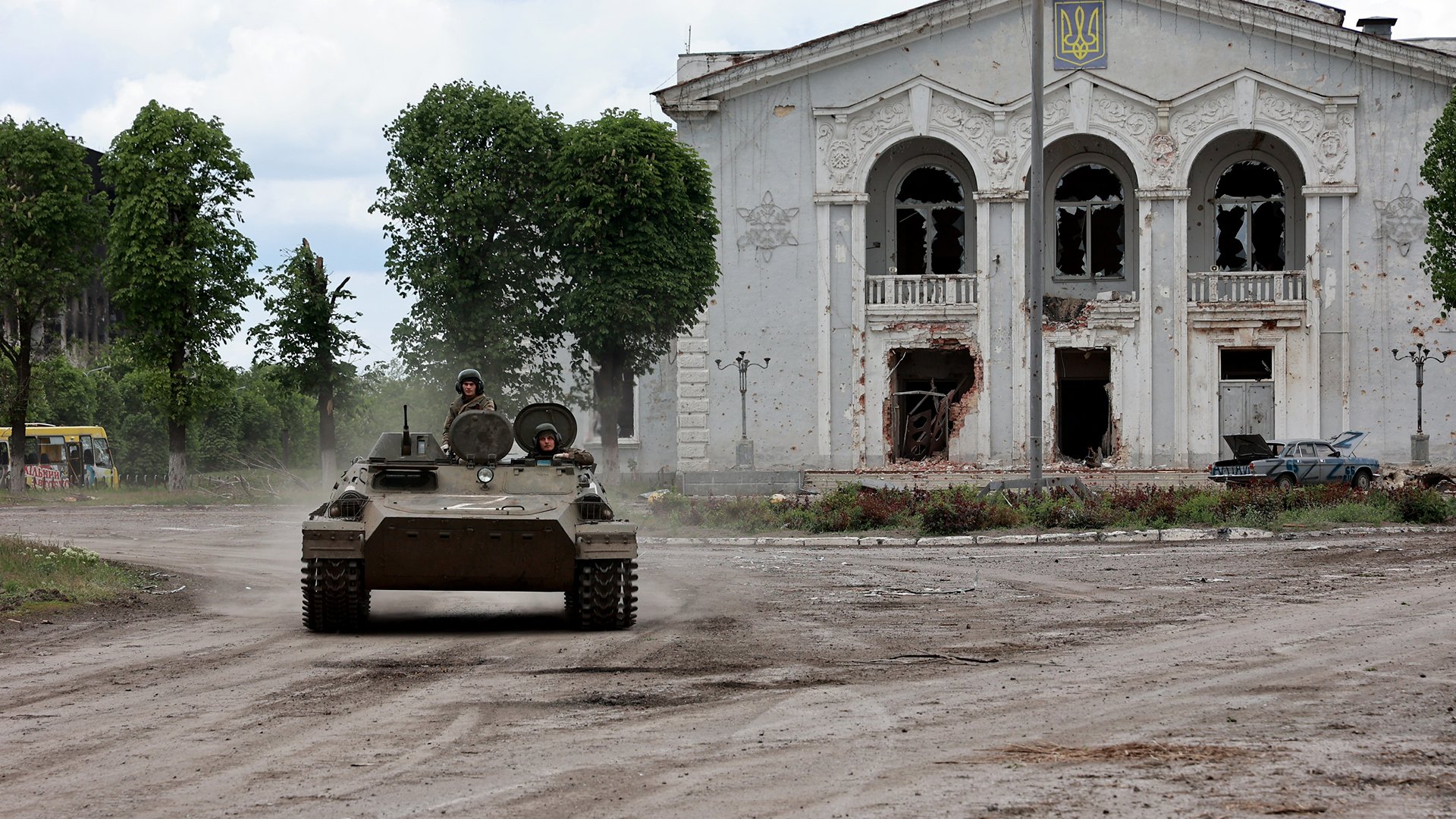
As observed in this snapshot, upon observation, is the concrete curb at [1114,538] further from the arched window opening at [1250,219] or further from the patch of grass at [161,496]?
the arched window opening at [1250,219]

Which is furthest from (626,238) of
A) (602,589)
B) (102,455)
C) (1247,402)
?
(102,455)

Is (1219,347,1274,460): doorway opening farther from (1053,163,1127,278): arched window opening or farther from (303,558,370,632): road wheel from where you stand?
(303,558,370,632): road wheel

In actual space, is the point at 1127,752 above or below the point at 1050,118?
below

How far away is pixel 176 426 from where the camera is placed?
42.0 meters

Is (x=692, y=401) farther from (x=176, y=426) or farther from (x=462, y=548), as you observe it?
(x=462, y=548)

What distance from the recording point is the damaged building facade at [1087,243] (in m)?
41.4

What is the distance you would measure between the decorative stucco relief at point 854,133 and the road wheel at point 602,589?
99.9ft

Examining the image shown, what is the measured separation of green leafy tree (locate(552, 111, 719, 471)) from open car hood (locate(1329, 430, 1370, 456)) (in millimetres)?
14990

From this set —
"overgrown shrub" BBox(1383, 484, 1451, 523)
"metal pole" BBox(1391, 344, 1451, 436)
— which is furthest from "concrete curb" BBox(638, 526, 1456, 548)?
"metal pole" BBox(1391, 344, 1451, 436)

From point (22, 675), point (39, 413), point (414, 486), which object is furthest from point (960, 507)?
point (39, 413)

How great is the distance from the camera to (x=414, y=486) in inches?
546

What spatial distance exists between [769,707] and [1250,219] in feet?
125

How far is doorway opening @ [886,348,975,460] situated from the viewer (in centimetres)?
4303

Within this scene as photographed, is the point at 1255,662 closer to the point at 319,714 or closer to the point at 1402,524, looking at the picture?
the point at 319,714
